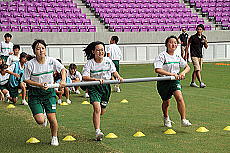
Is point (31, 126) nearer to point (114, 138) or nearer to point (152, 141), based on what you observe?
point (114, 138)

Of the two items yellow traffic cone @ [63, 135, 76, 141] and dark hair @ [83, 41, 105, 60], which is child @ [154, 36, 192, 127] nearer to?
dark hair @ [83, 41, 105, 60]

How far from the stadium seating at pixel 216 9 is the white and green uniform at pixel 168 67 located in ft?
91.1

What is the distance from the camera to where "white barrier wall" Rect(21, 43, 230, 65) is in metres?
29.2

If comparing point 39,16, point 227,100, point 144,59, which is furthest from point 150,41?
point 227,100

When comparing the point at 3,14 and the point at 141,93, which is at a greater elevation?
the point at 3,14

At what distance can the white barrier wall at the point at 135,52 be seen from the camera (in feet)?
95.8

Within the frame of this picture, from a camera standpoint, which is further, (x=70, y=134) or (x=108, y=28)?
(x=108, y=28)

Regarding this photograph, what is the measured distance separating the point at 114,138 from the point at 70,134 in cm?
85

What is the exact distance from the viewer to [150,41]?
3253cm

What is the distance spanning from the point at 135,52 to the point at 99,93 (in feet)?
73.9

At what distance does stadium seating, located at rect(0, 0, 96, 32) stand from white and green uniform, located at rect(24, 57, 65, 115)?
73.6 feet

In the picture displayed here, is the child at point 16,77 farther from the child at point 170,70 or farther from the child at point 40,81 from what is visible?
the child at point 40,81

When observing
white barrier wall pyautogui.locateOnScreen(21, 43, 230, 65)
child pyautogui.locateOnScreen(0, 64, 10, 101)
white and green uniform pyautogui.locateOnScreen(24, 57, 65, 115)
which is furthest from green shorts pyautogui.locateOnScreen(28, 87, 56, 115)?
white barrier wall pyautogui.locateOnScreen(21, 43, 230, 65)

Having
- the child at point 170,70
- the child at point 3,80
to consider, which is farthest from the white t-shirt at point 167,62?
the child at point 3,80
